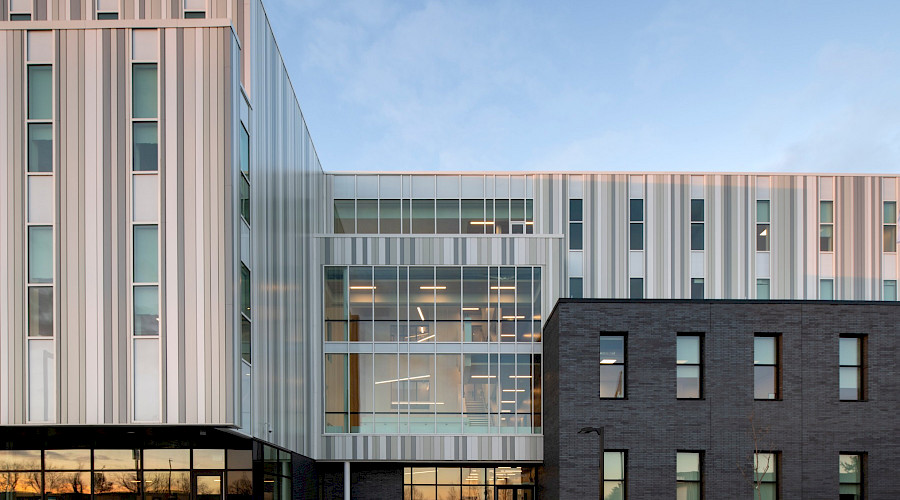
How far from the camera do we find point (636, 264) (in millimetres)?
29578

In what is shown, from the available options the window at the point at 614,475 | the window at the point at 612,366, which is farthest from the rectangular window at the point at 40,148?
the window at the point at 614,475

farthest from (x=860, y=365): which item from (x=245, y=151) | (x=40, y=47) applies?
(x=40, y=47)

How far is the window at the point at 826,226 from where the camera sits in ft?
98.2

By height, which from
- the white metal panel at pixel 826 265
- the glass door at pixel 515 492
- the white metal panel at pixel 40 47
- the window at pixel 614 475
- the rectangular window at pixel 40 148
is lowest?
the glass door at pixel 515 492

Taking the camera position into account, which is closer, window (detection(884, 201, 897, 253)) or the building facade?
the building facade

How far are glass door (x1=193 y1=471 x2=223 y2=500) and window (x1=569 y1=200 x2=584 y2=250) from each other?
55.5ft

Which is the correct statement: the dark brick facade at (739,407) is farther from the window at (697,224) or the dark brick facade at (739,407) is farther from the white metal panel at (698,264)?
the window at (697,224)

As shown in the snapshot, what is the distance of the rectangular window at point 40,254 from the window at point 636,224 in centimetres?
2083

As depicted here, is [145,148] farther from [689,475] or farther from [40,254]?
[689,475]

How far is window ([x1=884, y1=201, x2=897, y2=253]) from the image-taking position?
98.2ft

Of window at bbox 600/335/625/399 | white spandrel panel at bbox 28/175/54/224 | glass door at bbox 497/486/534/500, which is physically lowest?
glass door at bbox 497/486/534/500

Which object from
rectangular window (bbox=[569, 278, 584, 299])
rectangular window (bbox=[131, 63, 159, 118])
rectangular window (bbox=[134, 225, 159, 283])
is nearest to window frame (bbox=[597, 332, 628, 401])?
rectangular window (bbox=[569, 278, 584, 299])

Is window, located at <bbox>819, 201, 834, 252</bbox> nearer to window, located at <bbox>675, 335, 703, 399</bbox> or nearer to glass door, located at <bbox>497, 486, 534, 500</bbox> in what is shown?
window, located at <bbox>675, 335, 703, 399</bbox>

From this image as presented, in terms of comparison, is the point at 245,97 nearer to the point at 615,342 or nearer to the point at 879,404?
the point at 615,342
